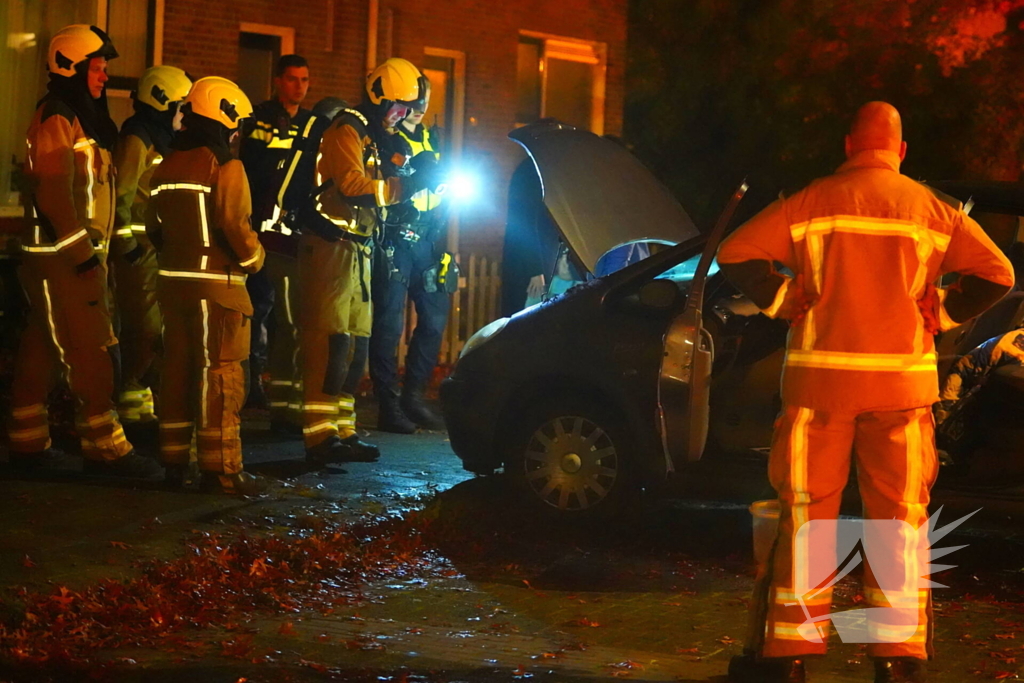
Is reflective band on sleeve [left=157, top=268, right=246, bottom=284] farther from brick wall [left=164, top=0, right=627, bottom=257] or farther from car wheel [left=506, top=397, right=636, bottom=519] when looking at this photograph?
brick wall [left=164, top=0, right=627, bottom=257]

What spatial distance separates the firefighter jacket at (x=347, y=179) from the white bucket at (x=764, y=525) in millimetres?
4058

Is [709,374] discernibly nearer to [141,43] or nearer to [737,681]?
[737,681]

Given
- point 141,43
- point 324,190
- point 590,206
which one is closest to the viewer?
point 590,206

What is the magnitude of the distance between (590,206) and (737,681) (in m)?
3.48

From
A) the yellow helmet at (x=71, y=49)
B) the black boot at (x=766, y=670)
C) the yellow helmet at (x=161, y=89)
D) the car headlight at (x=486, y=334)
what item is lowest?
the black boot at (x=766, y=670)

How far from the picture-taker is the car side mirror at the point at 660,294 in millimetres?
7082

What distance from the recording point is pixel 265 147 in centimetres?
1023

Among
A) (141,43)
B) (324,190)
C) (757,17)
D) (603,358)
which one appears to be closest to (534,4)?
(141,43)

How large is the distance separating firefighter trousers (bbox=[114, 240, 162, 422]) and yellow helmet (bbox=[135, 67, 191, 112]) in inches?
33.6

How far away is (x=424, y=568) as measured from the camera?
23.2 ft

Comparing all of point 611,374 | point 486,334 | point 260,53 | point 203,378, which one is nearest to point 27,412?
point 203,378

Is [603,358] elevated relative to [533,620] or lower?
elevated

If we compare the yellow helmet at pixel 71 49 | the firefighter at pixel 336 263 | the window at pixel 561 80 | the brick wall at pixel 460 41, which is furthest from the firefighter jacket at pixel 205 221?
the window at pixel 561 80

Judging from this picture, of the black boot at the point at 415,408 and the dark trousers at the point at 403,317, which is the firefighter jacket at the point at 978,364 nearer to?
the dark trousers at the point at 403,317
